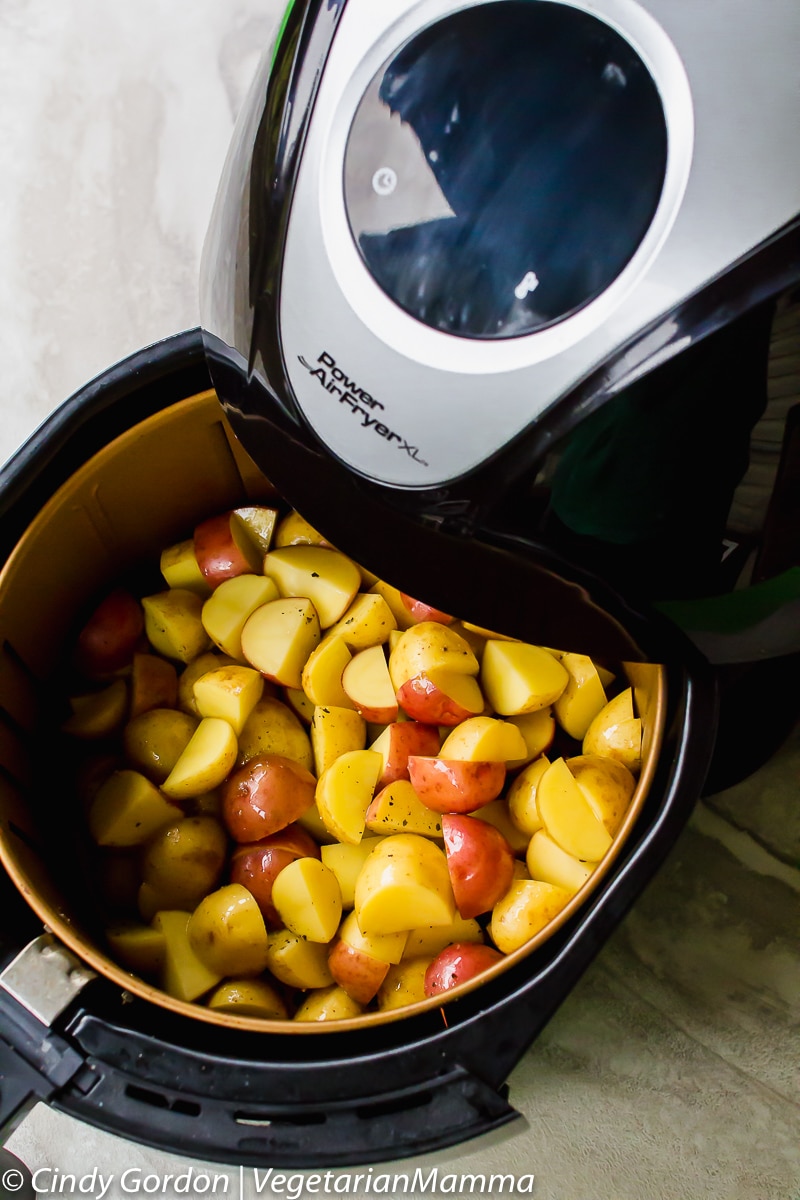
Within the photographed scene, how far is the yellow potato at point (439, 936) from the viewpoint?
672mm

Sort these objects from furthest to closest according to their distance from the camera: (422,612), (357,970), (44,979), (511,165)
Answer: (422,612), (357,970), (44,979), (511,165)

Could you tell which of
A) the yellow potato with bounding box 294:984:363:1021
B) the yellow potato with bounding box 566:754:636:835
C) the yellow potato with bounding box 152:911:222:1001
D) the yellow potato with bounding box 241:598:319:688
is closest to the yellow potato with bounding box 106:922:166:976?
the yellow potato with bounding box 152:911:222:1001

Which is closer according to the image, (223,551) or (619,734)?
(619,734)

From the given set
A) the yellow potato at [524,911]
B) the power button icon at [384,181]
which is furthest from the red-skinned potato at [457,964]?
the power button icon at [384,181]

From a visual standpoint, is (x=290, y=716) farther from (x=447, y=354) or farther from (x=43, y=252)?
(x=43, y=252)

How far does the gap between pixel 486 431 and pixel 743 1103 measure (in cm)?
59

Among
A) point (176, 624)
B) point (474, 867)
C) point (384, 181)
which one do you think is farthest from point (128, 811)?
point (384, 181)

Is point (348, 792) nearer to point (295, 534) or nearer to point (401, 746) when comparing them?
point (401, 746)

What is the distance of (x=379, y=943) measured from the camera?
2.15 ft

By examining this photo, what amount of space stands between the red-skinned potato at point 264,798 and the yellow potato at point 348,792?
0.02 meters

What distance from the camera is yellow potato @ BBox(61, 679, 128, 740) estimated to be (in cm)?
77

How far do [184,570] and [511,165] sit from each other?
520mm

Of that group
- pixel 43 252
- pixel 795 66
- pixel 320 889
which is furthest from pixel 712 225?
pixel 43 252

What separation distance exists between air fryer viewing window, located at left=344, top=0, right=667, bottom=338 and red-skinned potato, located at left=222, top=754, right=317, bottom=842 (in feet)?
1.33
